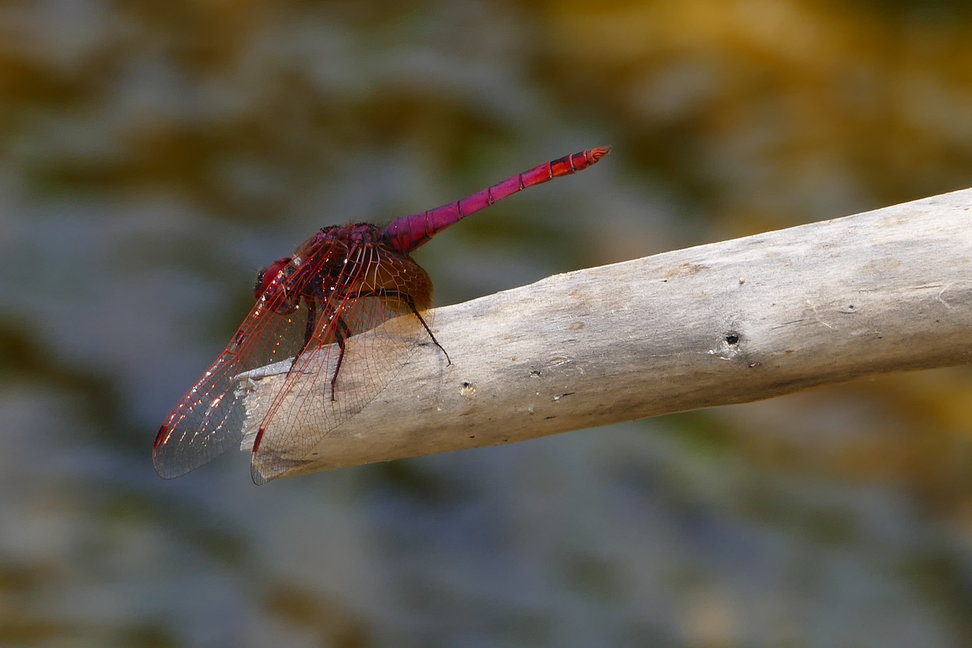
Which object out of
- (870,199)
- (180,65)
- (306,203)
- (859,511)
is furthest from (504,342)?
(180,65)

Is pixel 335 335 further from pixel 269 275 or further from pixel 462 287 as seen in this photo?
pixel 462 287

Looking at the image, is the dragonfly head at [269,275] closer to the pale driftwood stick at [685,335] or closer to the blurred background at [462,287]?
the pale driftwood stick at [685,335]

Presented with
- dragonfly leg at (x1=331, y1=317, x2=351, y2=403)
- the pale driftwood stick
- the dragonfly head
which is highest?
the dragonfly head

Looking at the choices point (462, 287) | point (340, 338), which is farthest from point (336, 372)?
point (462, 287)

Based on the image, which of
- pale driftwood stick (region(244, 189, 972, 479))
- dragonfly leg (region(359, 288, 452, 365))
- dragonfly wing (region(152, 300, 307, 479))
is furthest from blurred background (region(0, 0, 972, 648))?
pale driftwood stick (region(244, 189, 972, 479))

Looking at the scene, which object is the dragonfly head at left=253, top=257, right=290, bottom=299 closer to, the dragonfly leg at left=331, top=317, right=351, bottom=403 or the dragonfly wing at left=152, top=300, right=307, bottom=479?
the dragonfly wing at left=152, top=300, right=307, bottom=479

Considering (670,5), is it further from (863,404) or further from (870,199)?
(863,404)

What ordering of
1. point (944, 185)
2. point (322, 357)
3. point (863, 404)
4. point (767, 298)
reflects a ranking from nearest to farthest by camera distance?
point (767, 298) → point (322, 357) → point (863, 404) → point (944, 185)
